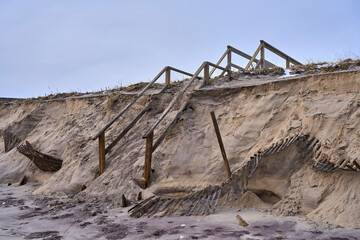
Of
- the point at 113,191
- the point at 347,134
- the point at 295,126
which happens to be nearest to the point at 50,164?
the point at 113,191

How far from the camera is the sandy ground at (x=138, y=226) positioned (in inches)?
191

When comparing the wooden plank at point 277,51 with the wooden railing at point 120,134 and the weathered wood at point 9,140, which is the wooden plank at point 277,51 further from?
the weathered wood at point 9,140

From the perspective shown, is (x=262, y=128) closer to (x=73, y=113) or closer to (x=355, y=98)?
(x=355, y=98)

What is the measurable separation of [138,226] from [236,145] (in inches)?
112

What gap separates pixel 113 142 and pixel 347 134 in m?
5.43

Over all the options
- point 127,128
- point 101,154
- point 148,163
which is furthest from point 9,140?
point 148,163

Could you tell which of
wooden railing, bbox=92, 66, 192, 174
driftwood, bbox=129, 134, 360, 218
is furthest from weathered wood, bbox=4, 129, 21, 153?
driftwood, bbox=129, 134, 360, 218

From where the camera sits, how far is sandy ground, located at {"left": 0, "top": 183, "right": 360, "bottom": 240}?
4.86 meters

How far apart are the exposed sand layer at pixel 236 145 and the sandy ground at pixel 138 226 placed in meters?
0.40

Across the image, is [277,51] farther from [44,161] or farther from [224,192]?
[44,161]

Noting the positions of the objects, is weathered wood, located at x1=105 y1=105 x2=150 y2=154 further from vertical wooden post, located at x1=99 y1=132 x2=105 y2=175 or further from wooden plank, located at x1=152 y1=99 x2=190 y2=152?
wooden plank, located at x1=152 y1=99 x2=190 y2=152

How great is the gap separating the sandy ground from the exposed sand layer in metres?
0.40

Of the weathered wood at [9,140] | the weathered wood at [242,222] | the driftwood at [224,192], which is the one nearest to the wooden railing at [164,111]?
the driftwood at [224,192]

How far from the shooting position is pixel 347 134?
6.02 metres
